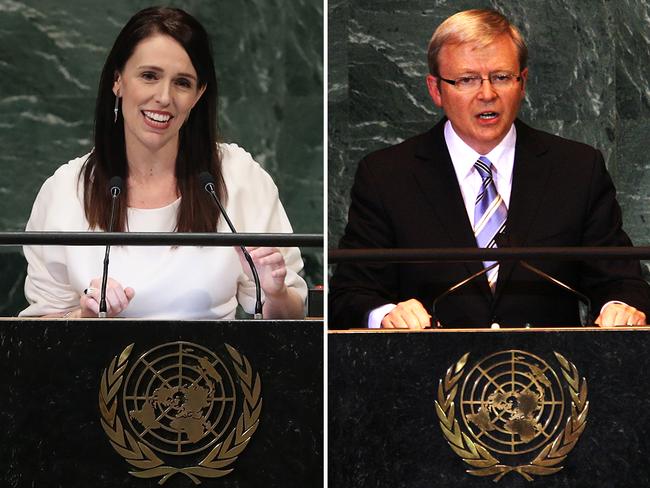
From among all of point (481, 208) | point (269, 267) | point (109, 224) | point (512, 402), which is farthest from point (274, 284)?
point (512, 402)

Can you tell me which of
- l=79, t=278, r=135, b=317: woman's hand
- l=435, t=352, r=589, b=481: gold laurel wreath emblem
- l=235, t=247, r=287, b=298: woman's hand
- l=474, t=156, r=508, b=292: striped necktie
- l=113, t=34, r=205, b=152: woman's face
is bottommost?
l=435, t=352, r=589, b=481: gold laurel wreath emblem

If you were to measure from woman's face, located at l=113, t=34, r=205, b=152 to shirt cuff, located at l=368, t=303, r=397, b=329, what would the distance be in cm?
85

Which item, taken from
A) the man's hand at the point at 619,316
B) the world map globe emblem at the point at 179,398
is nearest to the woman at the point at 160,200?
the world map globe emblem at the point at 179,398

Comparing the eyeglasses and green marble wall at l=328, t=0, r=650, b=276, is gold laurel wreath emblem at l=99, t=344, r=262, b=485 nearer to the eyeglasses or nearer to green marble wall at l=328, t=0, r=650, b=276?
green marble wall at l=328, t=0, r=650, b=276

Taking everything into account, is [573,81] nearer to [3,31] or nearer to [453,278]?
[453,278]

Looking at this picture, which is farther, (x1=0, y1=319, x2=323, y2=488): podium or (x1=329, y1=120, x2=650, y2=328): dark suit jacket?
(x1=329, y1=120, x2=650, y2=328): dark suit jacket

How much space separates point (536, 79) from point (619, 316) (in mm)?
811

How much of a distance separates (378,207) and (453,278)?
33 centimetres

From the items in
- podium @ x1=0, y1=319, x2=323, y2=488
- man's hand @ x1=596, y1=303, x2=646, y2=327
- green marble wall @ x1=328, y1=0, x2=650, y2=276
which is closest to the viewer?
podium @ x1=0, y1=319, x2=323, y2=488

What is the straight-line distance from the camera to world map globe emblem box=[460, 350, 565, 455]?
4590mm

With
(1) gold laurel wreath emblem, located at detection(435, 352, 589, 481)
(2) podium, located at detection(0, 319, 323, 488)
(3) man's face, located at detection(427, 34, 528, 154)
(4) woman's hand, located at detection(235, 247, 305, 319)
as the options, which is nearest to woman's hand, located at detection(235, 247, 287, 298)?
(4) woman's hand, located at detection(235, 247, 305, 319)

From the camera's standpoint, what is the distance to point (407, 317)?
4.62 meters

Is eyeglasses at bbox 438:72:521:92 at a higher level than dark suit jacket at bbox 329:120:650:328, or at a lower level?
higher

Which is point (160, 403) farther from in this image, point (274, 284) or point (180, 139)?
point (180, 139)
